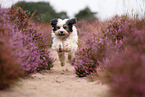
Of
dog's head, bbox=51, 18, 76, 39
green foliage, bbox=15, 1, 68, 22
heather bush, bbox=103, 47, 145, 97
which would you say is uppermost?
green foliage, bbox=15, 1, 68, 22

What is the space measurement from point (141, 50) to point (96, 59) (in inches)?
86.0

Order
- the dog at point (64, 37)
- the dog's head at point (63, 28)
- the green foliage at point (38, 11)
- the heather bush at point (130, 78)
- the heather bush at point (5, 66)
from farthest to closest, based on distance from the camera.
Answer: the green foliage at point (38, 11) < the dog at point (64, 37) < the dog's head at point (63, 28) < the heather bush at point (5, 66) < the heather bush at point (130, 78)

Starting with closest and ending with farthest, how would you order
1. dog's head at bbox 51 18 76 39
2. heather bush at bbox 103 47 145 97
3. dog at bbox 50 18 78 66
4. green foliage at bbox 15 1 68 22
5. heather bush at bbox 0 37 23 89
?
heather bush at bbox 103 47 145 97 < heather bush at bbox 0 37 23 89 < dog's head at bbox 51 18 76 39 < dog at bbox 50 18 78 66 < green foliage at bbox 15 1 68 22

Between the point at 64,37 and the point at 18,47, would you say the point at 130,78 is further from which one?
the point at 64,37

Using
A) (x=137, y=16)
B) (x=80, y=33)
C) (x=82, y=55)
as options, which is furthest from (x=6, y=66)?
(x=80, y=33)

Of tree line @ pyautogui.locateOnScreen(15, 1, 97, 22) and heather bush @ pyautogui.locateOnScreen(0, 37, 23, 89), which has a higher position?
tree line @ pyautogui.locateOnScreen(15, 1, 97, 22)

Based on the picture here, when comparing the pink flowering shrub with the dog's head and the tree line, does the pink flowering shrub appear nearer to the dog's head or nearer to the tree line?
the dog's head

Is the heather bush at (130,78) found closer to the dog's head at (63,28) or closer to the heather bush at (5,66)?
the heather bush at (5,66)

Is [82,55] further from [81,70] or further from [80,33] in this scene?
[80,33]

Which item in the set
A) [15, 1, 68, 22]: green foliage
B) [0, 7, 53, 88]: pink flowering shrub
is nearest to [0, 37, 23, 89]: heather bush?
[0, 7, 53, 88]: pink flowering shrub

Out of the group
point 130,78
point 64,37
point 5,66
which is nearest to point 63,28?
point 64,37

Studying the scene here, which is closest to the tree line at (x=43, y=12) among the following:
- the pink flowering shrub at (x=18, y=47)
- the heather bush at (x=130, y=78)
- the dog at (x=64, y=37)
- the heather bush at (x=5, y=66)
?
the dog at (x=64, y=37)

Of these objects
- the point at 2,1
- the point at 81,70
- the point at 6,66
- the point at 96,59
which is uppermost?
the point at 2,1

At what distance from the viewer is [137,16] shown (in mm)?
5738
